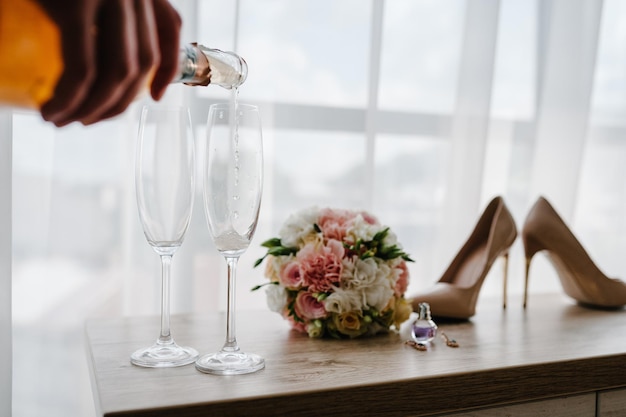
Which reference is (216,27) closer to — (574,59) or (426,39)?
(426,39)

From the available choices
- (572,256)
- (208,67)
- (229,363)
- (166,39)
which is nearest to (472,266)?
(572,256)

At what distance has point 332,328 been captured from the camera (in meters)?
1.01

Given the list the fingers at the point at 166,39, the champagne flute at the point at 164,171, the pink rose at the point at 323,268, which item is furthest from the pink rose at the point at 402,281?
the fingers at the point at 166,39

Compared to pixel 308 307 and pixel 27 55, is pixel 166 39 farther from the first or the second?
pixel 308 307

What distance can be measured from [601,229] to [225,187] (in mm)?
1530

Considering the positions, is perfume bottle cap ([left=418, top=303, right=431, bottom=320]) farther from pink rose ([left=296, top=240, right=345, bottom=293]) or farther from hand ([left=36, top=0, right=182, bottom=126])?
hand ([left=36, top=0, right=182, bottom=126])

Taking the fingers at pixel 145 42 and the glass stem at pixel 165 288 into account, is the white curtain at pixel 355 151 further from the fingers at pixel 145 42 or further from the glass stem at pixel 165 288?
Answer: the fingers at pixel 145 42

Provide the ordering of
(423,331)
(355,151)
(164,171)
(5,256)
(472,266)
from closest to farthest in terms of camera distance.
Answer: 1. (164,171)
2. (423,331)
3. (5,256)
4. (472,266)
5. (355,151)

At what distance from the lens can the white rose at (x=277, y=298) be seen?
104 cm

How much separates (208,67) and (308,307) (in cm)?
44

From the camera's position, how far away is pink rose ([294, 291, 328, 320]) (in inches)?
39.4

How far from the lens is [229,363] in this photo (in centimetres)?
84

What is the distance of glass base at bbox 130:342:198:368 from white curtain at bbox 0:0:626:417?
0.16 metres

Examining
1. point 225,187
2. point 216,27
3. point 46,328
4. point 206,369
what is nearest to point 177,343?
point 206,369
